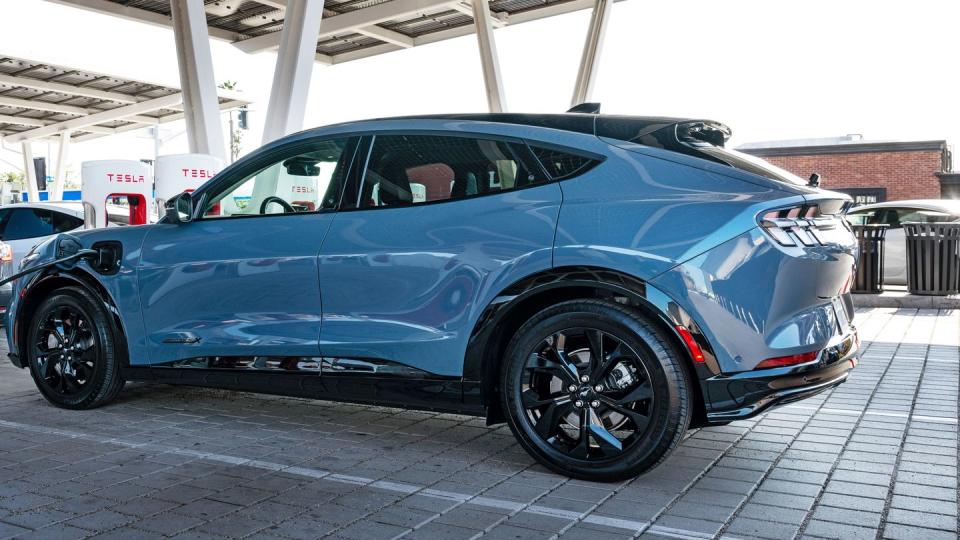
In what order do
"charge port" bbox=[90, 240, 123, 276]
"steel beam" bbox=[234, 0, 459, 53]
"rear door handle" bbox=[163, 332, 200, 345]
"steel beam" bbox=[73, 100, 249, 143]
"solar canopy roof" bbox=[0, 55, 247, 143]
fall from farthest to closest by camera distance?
"steel beam" bbox=[73, 100, 249, 143], "solar canopy roof" bbox=[0, 55, 247, 143], "steel beam" bbox=[234, 0, 459, 53], "charge port" bbox=[90, 240, 123, 276], "rear door handle" bbox=[163, 332, 200, 345]

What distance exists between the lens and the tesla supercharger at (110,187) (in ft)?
36.4

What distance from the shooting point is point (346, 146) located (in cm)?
471

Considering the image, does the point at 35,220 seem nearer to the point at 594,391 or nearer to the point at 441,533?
the point at 594,391

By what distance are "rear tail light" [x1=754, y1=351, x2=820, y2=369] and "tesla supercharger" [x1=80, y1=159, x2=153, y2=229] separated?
360 inches

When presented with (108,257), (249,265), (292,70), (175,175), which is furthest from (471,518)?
(292,70)

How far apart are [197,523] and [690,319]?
2.13 m

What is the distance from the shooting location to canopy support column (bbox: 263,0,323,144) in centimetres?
1375

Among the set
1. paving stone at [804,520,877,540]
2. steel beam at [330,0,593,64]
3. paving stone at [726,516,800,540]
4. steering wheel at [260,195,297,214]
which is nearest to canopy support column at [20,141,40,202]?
steel beam at [330,0,593,64]

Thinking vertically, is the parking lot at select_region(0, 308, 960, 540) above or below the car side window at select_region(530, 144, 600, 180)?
below

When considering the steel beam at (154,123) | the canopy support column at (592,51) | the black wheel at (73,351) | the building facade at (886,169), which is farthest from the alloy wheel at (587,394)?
the steel beam at (154,123)

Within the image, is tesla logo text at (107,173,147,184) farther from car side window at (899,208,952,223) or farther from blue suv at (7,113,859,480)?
car side window at (899,208,952,223)

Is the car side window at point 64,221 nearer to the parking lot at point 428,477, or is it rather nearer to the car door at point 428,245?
the parking lot at point 428,477

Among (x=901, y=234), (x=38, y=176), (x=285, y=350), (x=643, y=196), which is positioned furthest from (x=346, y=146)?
(x=38, y=176)

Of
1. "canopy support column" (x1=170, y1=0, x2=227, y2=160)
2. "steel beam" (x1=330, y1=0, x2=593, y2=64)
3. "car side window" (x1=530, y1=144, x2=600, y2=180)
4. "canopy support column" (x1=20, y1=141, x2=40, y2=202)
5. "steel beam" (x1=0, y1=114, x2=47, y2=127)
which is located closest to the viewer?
"car side window" (x1=530, y1=144, x2=600, y2=180)
